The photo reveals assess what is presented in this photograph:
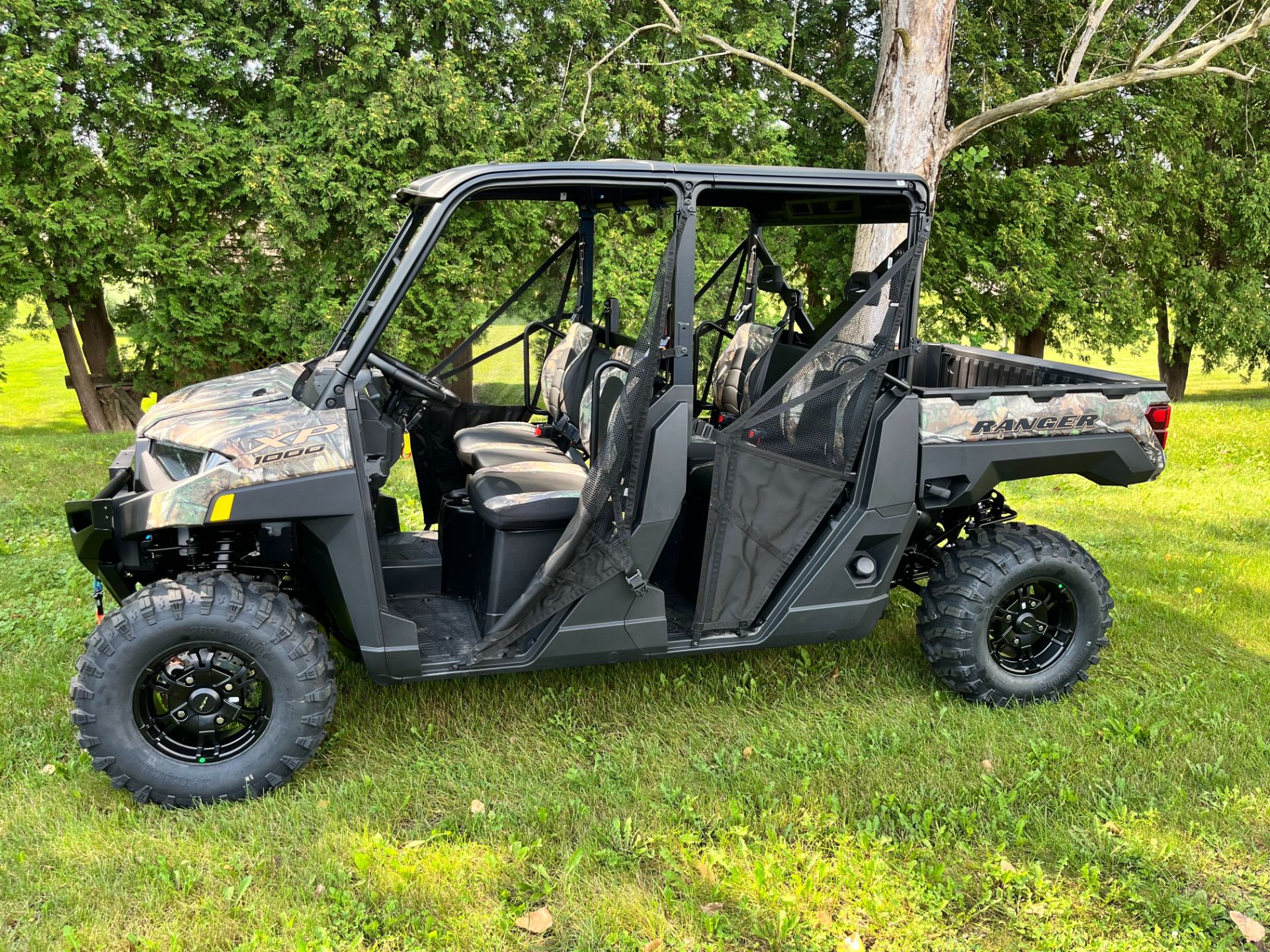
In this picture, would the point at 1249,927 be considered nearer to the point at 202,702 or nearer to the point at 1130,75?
the point at 202,702

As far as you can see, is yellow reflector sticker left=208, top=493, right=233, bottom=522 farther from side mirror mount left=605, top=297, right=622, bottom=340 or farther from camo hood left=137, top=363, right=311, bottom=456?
side mirror mount left=605, top=297, right=622, bottom=340

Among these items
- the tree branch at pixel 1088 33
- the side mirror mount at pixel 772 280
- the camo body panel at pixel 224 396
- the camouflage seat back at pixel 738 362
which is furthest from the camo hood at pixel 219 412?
the tree branch at pixel 1088 33

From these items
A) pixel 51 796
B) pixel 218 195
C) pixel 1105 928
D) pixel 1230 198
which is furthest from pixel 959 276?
pixel 51 796

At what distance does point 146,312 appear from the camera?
10938 mm

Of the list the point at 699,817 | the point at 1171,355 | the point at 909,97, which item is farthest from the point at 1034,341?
the point at 699,817

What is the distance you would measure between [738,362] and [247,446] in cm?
243

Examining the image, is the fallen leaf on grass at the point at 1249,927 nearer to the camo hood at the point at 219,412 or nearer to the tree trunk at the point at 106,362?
the camo hood at the point at 219,412

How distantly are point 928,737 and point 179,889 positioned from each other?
2.58 metres

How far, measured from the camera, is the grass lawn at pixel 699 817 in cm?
274

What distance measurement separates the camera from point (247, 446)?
9.92 feet

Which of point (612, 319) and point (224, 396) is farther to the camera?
point (612, 319)

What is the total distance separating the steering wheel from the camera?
12.2ft

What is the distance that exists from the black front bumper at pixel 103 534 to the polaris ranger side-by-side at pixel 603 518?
0.01 meters

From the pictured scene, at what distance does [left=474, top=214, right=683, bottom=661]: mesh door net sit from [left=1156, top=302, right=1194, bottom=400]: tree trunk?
13983 mm
